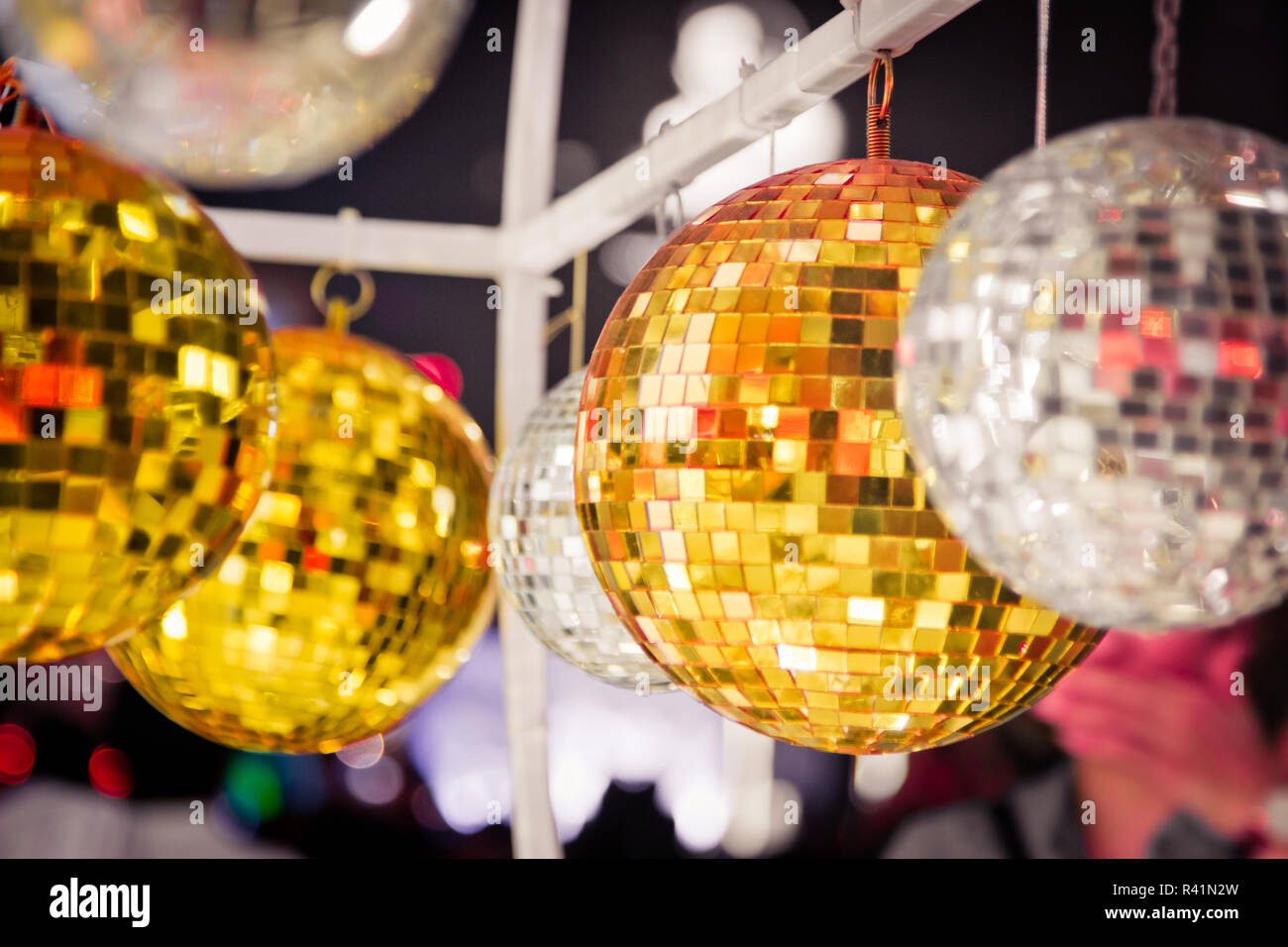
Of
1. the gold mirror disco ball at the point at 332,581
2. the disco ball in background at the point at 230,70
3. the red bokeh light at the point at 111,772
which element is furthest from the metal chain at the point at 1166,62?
the red bokeh light at the point at 111,772

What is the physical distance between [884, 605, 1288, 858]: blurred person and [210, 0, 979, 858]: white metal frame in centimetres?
87

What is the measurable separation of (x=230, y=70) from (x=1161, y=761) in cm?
193

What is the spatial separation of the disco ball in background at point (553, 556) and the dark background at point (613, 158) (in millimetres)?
1519

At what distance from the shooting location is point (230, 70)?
0.67 metres

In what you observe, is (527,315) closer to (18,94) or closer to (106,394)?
(18,94)

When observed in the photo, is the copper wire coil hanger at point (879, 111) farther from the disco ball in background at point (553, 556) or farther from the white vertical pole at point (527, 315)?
the white vertical pole at point (527, 315)

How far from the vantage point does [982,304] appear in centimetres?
45

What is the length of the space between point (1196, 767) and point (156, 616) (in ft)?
6.42

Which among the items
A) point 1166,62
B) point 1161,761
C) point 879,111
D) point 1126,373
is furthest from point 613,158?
point 1126,373

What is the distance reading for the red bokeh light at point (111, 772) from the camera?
2.50 m

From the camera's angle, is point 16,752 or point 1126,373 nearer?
point 1126,373

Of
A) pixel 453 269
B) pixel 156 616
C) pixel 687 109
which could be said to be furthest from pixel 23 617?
pixel 687 109

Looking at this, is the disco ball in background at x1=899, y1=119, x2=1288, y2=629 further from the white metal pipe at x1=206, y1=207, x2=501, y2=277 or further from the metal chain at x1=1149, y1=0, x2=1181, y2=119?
the white metal pipe at x1=206, y1=207, x2=501, y2=277

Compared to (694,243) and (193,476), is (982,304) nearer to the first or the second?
(694,243)
